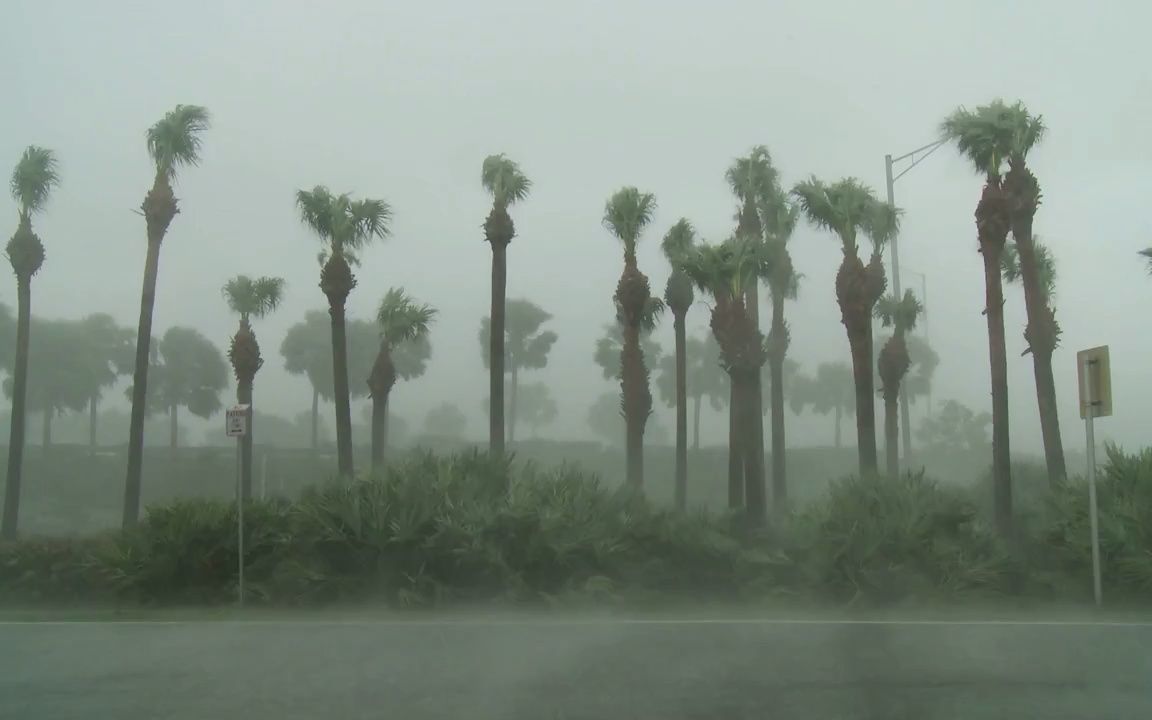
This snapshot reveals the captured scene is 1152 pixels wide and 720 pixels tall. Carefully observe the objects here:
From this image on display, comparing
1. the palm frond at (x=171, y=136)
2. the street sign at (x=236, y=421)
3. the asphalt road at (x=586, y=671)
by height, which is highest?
the palm frond at (x=171, y=136)

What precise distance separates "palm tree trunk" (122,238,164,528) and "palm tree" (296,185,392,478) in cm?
448

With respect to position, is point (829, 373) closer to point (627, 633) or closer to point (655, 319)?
point (655, 319)

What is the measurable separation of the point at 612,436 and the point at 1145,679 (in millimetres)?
34364

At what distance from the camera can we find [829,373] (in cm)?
5684

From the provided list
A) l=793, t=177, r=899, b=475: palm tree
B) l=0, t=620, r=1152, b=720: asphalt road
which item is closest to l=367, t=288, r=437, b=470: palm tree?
l=793, t=177, r=899, b=475: palm tree

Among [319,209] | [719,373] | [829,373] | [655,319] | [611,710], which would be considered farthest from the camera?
[829,373]

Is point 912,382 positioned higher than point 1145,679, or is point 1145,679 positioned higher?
point 912,382

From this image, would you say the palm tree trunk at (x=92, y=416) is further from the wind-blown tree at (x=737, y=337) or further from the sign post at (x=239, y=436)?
the sign post at (x=239, y=436)

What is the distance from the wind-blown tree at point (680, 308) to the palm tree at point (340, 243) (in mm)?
8892

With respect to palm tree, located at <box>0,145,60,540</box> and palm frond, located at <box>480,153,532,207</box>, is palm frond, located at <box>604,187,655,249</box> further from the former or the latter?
palm tree, located at <box>0,145,60,540</box>

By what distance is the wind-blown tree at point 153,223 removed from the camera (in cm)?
2684

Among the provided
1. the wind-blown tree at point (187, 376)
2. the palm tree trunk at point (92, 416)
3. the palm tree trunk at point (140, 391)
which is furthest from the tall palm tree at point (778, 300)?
the palm tree trunk at point (92, 416)

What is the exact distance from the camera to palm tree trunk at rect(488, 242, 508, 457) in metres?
27.6

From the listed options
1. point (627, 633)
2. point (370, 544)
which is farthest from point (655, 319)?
point (627, 633)
